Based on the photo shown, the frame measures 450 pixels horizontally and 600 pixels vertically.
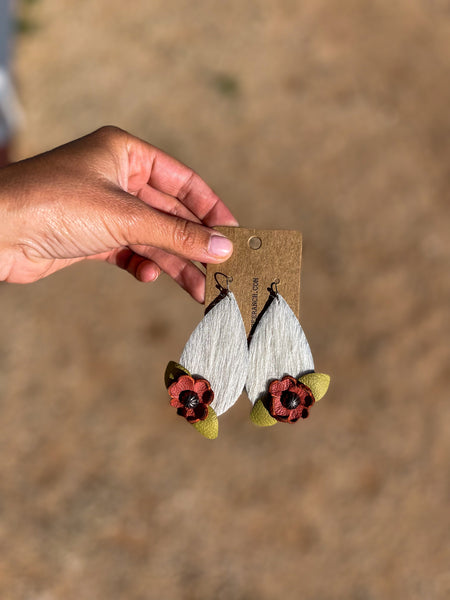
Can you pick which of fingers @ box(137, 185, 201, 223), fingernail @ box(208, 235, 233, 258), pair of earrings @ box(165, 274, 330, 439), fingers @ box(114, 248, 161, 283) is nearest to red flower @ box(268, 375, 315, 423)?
pair of earrings @ box(165, 274, 330, 439)

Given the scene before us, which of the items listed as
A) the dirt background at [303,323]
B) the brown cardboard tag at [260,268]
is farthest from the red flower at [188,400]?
the dirt background at [303,323]

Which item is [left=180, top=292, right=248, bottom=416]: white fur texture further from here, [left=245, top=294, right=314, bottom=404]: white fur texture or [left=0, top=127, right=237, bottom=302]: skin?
[left=0, top=127, right=237, bottom=302]: skin

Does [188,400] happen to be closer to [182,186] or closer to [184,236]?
[184,236]

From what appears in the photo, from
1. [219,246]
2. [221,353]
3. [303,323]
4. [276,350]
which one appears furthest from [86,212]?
[303,323]

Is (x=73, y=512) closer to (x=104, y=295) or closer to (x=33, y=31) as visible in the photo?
(x=104, y=295)

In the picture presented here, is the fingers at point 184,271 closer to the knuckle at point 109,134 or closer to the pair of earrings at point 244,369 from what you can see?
the pair of earrings at point 244,369

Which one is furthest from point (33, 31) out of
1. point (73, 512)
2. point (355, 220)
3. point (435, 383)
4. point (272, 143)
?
point (435, 383)
